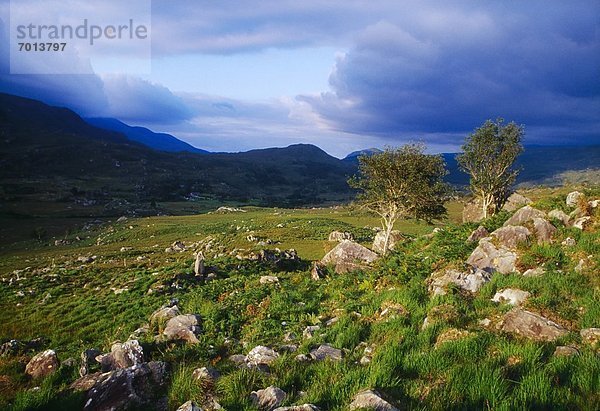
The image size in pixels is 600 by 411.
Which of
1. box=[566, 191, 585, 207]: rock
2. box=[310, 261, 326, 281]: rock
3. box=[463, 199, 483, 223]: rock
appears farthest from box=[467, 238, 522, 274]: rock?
box=[463, 199, 483, 223]: rock

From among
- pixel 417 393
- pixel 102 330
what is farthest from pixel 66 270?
pixel 417 393

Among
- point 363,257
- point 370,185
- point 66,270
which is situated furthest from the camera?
point 66,270

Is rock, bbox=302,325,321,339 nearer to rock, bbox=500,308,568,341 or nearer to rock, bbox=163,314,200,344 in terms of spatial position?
rock, bbox=163,314,200,344

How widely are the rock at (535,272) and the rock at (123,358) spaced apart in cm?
1353

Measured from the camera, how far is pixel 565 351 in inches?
340

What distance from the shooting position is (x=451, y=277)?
14.6 metres

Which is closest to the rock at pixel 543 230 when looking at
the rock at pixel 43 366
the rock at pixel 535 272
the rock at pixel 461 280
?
the rock at pixel 535 272

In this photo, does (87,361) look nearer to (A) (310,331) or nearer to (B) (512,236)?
(A) (310,331)

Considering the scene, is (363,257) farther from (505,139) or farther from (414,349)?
(505,139)

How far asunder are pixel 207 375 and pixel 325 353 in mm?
3346

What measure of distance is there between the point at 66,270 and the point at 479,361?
48844 mm

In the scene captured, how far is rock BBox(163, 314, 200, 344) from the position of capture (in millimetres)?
13172

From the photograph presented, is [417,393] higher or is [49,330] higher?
[417,393]

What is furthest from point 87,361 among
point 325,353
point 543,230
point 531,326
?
point 543,230
